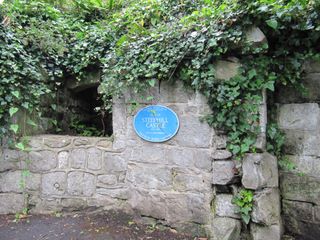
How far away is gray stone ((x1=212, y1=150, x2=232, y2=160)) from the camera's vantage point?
2554 mm

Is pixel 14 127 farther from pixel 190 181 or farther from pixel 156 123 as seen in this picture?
pixel 190 181

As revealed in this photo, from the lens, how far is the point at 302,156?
2.64 metres

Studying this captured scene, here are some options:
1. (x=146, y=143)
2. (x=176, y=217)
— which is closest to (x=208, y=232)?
(x=176, y=217)

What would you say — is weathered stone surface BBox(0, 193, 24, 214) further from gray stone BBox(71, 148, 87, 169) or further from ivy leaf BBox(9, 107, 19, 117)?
ivy leaf BBox(9, 107, 19, 117)

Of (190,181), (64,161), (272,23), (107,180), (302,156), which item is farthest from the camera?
(64,161)

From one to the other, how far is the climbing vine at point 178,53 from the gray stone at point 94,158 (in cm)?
66

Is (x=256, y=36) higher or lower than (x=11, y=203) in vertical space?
higher

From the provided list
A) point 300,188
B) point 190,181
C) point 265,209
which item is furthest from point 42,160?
point 300,188

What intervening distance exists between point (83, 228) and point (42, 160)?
3.42ft

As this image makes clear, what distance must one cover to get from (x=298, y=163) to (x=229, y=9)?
1.65m

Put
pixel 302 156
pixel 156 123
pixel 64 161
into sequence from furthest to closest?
pixel 64 161
pixel 156 123
pixel 302 156

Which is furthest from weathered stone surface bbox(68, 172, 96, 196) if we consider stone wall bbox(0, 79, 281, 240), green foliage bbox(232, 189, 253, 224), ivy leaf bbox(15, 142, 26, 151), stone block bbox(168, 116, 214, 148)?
green foliage bbox(232, 189, 253, 224)

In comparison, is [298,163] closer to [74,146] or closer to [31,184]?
[74,146]

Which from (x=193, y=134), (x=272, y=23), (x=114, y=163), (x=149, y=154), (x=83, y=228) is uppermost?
(x=272, y=23)
